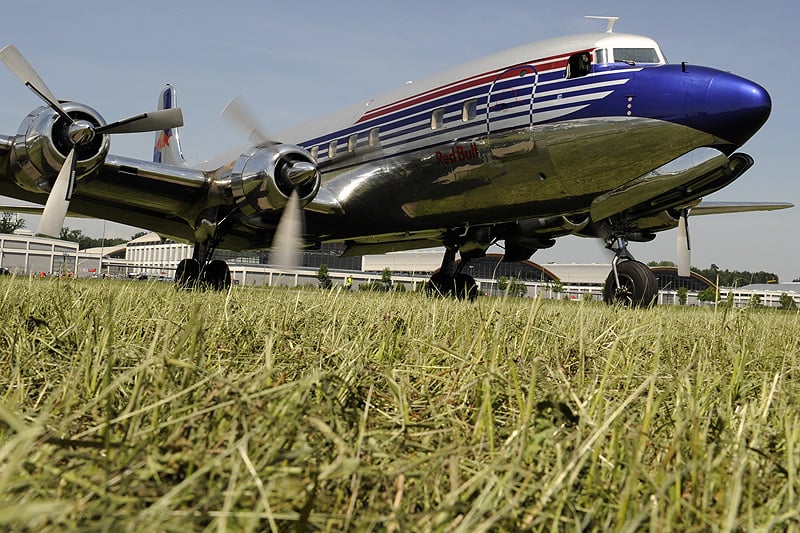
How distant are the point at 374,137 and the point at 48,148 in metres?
4.56

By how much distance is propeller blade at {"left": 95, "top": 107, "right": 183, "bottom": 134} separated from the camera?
8.52 meters

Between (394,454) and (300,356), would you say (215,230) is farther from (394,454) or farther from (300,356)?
(394,454)

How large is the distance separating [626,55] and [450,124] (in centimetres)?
243

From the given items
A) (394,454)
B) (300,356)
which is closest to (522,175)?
(300,356)

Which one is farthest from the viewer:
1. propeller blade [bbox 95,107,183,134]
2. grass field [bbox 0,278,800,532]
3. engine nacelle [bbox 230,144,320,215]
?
engine nacelle [bbox 230,144,320,215]

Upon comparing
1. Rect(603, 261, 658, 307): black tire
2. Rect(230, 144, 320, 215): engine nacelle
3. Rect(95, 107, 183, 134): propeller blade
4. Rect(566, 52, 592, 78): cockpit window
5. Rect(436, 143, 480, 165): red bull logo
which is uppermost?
Rect(566, 52, 592, 78): cockpit window

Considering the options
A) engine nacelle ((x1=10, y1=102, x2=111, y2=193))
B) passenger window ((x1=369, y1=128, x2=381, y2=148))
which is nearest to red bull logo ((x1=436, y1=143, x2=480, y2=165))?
passenger window ((x1=369, y1=128, x2=381, y2=148))

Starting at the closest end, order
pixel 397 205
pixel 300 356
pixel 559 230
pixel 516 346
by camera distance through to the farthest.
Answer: pixel 300 356, pixel 516 346, pixel 397 205, pixel 559 230

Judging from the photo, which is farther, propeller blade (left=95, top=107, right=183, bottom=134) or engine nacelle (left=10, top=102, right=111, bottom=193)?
propeller blade (left=95, top=107, right=183, bottom=134)

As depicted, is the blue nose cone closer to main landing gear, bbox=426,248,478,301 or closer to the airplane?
the airplane

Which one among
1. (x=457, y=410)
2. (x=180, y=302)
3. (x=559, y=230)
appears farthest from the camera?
(x=559, y=230)

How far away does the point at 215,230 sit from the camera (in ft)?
32.6

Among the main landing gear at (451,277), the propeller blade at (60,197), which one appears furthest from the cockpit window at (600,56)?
the propeller blade at (60,197)

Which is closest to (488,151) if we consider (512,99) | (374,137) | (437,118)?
(512,99)
